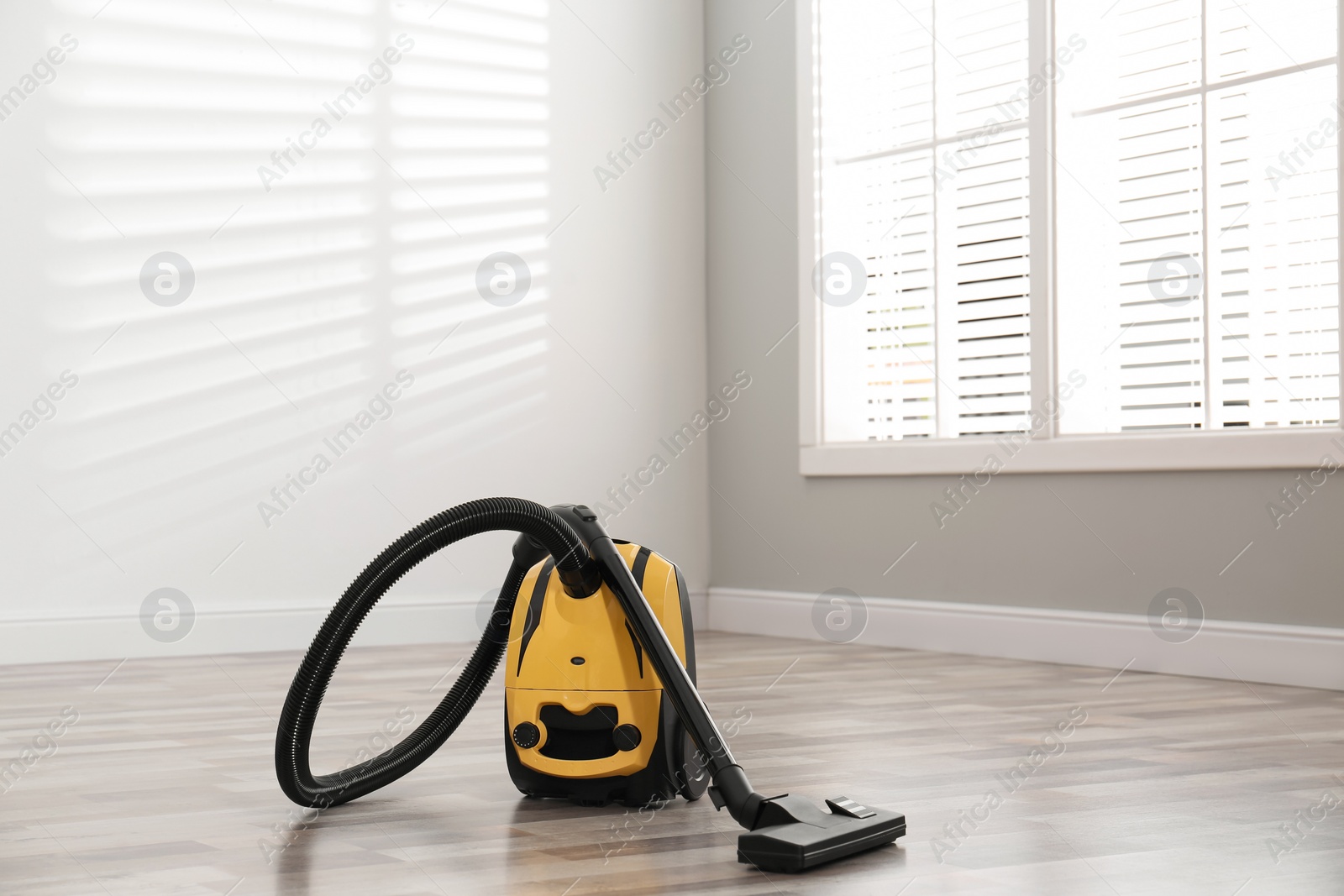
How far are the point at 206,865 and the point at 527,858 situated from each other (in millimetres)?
350

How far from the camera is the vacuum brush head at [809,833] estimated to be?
60.1 inches

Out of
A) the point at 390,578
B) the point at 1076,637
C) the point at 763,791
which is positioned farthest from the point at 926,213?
the point at 390,578

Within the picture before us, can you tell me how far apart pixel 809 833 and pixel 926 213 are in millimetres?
2852

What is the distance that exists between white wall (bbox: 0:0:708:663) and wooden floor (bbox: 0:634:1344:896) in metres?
0.73

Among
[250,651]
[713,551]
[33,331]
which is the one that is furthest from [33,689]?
[713,551]

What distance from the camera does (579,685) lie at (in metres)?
1.79

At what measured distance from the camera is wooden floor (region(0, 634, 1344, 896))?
1.51 m

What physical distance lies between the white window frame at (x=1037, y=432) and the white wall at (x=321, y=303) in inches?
20.2

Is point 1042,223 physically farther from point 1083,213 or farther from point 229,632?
point 229,632

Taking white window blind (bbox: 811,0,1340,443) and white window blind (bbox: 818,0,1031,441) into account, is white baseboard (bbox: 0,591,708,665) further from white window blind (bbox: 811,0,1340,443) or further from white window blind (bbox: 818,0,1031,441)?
white window blind (bbox: 811,0,1340,443)

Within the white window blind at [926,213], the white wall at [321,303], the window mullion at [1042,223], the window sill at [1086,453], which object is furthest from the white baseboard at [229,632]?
the window mullion at [1042,223]

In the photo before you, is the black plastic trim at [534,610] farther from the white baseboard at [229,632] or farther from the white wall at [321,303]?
the white wall at [321,303]

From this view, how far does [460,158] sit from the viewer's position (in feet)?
14.2

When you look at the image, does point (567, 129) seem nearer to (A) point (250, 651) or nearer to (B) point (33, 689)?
(A) point (250, 651)
